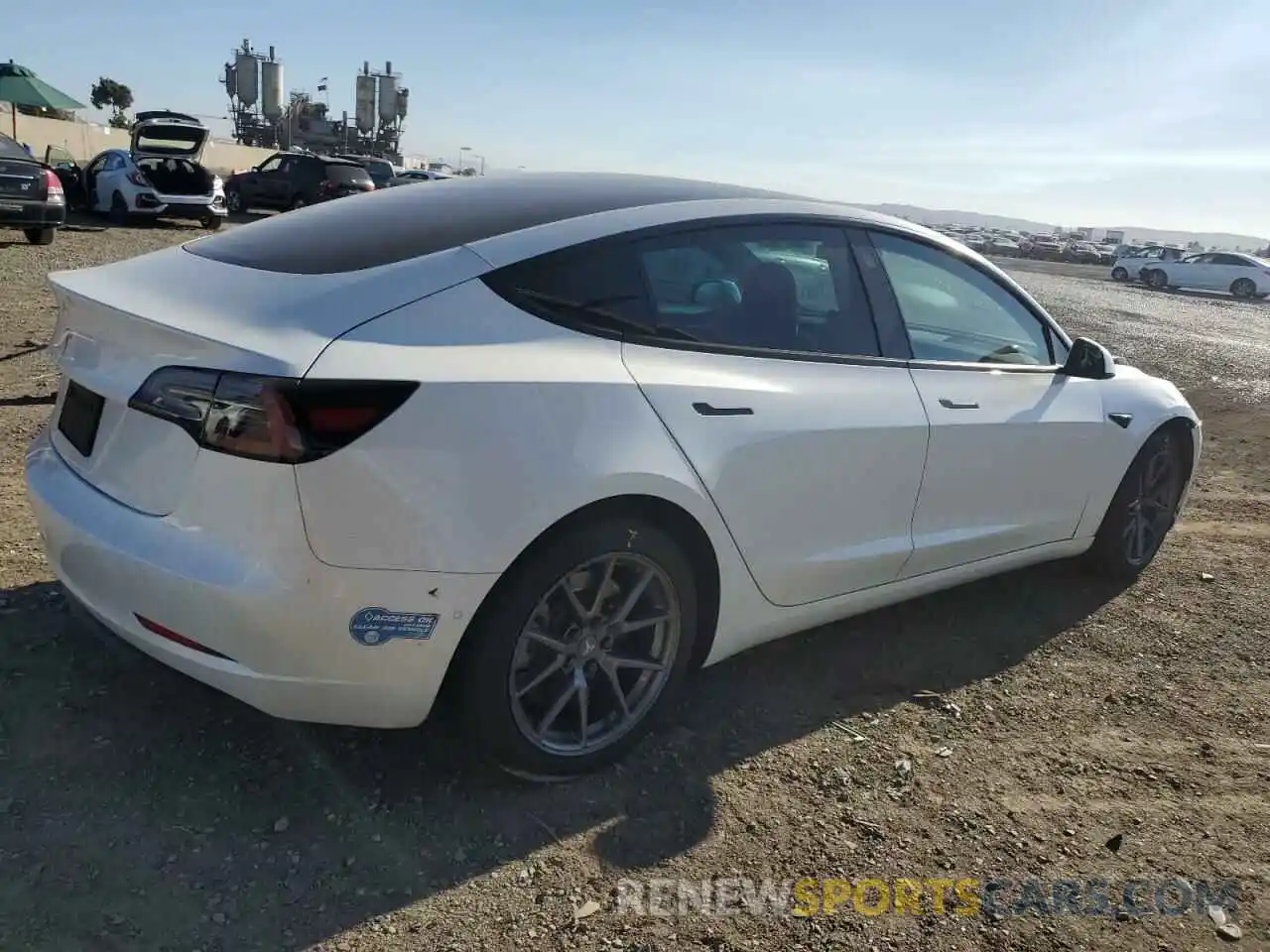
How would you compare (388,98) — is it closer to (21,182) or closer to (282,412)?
(21,182)

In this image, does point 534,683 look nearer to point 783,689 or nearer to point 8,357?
point 783,689

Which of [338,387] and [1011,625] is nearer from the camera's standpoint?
[338,387]

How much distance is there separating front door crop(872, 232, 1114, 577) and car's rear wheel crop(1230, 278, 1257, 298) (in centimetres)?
3462

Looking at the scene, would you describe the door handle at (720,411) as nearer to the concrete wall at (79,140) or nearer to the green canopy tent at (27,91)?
the green canopy tent at (27,91)

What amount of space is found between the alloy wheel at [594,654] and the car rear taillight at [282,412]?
662mm

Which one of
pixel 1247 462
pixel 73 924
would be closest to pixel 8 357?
pixel 73 924

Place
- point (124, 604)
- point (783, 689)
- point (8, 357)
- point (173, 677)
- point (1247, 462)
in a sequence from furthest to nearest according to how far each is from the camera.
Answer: point (1247, 462) < point (8, 357) < point (783, 689) < point (173, 677) < point (124, 604)

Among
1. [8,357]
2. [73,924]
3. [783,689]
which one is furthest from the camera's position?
[8,357]

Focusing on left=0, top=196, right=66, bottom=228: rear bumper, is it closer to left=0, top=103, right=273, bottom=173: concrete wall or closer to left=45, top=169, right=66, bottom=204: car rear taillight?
left=45, top=169, right=66, bottom=204: car rear taillight

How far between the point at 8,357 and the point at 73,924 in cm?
573

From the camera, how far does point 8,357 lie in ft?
22.4

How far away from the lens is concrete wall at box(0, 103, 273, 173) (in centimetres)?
3378

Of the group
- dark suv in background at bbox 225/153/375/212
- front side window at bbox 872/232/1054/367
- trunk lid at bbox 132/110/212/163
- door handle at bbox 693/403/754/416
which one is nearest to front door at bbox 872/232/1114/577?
front side window at bbox 872/232/1054/367

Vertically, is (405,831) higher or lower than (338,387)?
lower
